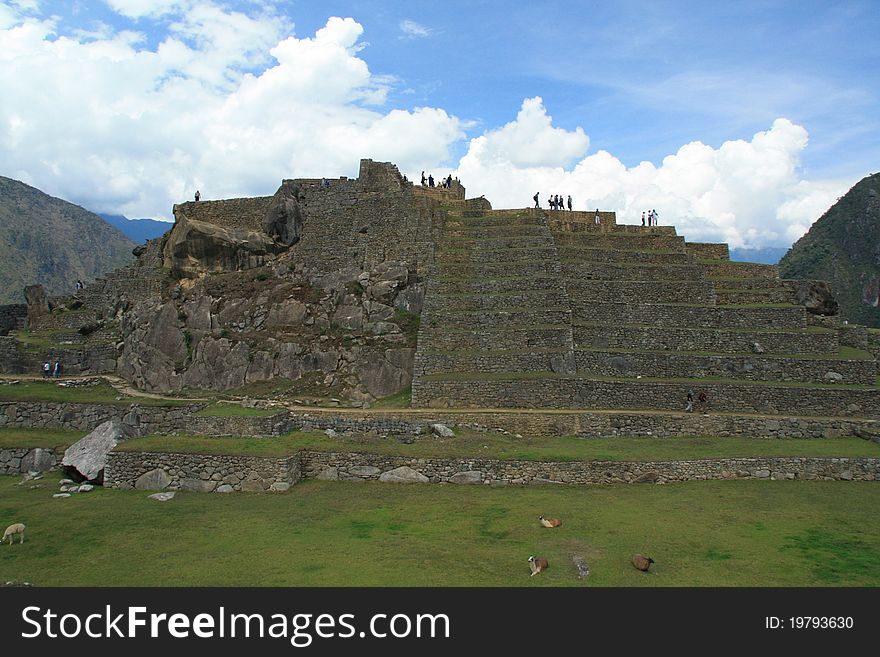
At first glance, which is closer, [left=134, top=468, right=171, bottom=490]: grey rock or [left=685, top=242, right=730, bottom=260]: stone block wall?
[left=134, top=468, right=171, bottom=490]: grey rock

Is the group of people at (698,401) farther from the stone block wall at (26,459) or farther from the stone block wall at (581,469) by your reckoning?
the stone block wall at (26,459)

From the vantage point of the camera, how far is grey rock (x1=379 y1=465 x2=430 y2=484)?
1848 centimetres

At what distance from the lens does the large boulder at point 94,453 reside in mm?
18828

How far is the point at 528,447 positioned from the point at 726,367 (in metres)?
10.8

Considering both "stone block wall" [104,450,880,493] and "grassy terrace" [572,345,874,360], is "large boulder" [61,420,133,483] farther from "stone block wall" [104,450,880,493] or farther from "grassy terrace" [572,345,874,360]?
"grassy terrace" [572,345,874,360]

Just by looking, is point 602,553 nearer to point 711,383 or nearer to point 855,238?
point 711,383

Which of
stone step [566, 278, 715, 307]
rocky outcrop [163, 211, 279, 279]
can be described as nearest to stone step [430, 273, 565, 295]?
stone step [566, 278, 715, 307]

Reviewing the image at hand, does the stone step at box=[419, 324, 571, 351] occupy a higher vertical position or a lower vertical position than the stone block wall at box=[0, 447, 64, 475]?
higher

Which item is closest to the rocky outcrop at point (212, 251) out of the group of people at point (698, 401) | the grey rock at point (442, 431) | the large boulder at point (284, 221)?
the large boulder at point (284, 221)

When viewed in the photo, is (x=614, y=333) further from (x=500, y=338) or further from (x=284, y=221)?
(x=284, y=221)

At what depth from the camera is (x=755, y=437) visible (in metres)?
22.7

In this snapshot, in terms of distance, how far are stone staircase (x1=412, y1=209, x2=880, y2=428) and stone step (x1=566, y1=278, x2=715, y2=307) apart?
67 millimetres

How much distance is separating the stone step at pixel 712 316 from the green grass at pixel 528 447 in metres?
7.62

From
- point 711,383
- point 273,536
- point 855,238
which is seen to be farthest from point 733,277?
point 855,238
